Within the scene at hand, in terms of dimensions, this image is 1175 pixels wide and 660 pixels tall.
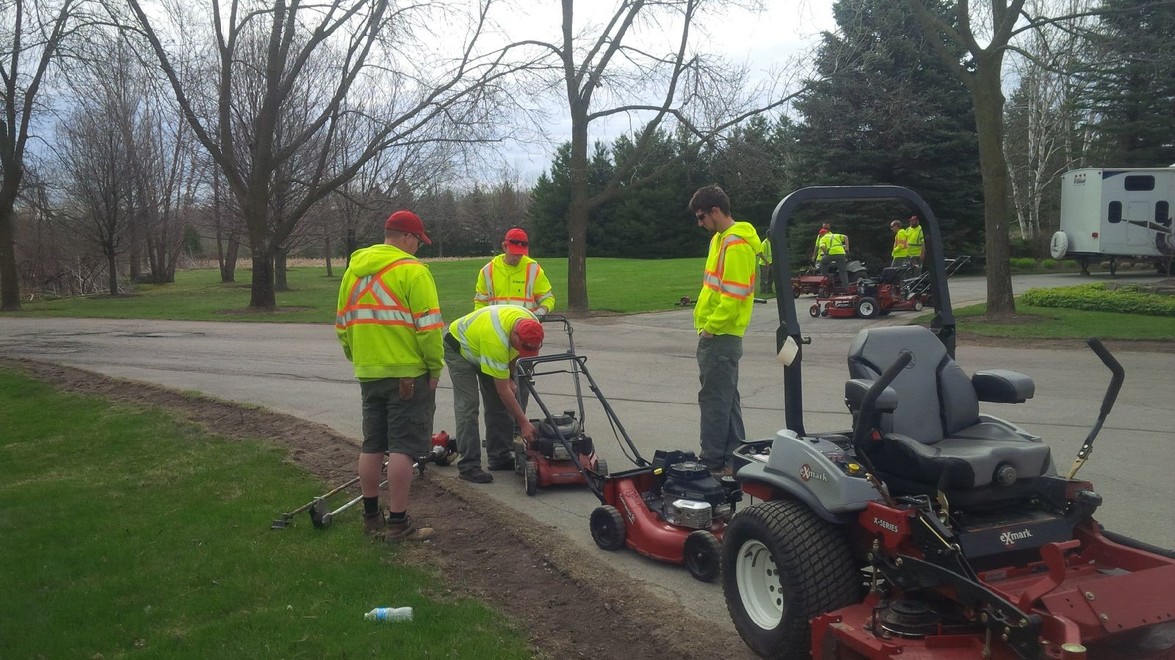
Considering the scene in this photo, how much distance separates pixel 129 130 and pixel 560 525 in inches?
1493

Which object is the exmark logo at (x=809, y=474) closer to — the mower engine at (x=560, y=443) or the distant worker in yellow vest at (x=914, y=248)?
the mower engine at (x=560, y=443)

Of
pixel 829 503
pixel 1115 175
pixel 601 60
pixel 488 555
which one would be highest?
pixel 601 60

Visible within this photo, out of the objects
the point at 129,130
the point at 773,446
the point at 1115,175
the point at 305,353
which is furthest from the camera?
the point at 129,130

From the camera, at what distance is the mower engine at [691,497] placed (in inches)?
207

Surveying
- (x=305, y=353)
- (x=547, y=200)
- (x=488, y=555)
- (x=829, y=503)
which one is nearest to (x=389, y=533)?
(x=488, y=555)

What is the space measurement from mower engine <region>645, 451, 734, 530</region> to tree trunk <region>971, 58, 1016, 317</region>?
13370 mm

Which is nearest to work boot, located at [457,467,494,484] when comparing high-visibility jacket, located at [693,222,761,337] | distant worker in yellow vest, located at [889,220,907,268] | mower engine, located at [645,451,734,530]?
mower engine, located at [645,451,734,530]

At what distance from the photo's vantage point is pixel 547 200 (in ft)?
227

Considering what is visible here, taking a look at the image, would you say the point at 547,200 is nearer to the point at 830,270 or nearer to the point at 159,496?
the point at 830,270

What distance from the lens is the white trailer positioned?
2714 centimetres

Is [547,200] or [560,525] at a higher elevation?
[547,200]

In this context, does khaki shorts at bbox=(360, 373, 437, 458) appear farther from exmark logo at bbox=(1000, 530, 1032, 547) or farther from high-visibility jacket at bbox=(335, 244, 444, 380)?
exmark logo at bbox=(1000, 530, 1032, 547)

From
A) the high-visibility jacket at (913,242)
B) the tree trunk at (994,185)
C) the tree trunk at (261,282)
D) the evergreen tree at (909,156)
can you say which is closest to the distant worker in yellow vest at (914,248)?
the high-visibility jacket at (913,242)

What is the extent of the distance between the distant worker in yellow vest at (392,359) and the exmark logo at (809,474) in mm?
2770
